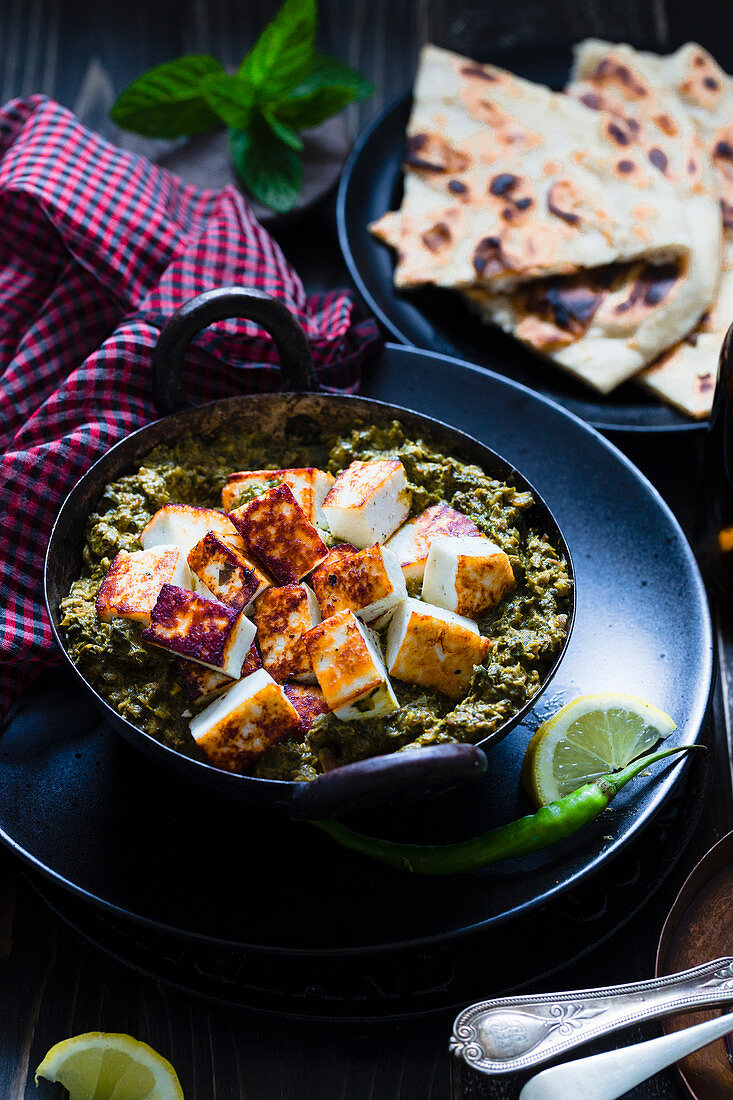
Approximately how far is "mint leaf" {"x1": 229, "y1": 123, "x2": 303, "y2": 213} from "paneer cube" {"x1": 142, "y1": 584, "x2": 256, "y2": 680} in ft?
6.17

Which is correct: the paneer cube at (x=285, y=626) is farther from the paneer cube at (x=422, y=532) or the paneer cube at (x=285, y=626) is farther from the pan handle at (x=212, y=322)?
the pan handle at (x=212, y=322)

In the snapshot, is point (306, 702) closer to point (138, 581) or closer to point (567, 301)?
point (138, 581)

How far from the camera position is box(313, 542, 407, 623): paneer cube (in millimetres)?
2018

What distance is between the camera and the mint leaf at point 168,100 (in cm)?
342

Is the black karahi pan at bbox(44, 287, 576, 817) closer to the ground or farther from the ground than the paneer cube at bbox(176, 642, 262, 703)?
farther from the ground

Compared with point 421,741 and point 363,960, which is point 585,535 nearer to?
point 421,741

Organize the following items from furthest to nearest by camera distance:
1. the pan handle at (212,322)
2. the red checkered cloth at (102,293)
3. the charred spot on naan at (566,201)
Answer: the charred spot on naan at (566,201)
the red checkered cloth at (102,293)
the pan handle at (212,322)

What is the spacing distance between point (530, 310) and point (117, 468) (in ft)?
5.08

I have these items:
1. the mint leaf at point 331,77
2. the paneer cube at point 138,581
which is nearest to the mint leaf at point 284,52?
the mint leaf at point 331,77

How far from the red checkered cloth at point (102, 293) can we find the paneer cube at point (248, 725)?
33.0 inches

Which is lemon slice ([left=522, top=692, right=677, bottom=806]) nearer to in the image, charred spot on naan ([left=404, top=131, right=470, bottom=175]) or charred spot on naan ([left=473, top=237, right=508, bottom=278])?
charred spot on naan ([left=473, top=237, right=508, bottom=278])

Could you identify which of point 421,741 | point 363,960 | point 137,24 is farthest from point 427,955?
point 137,24

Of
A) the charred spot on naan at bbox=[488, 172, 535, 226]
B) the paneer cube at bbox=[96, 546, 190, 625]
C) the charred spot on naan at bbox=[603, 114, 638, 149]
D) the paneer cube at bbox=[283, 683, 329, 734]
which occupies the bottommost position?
the paneer cube at bbox=[283, 683, 329, 734]

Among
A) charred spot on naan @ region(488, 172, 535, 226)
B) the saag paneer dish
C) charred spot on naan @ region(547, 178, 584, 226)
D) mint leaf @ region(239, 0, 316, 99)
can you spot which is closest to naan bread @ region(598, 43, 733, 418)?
charred spot on naan @ region(547, 178, 584, 226)
